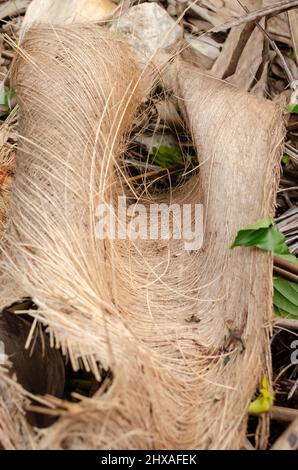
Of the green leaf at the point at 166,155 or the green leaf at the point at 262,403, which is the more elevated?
the green leaf at the point at 166,155

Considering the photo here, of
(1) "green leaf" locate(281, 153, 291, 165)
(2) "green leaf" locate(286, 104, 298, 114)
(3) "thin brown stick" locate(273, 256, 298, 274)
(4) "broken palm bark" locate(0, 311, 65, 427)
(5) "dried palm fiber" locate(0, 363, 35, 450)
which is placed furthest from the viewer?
(1) "green leaf" locate(281, 153, 291, 165)

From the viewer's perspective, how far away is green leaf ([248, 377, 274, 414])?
34.5 inches

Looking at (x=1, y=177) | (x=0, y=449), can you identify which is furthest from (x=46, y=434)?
(x=1, y=177)

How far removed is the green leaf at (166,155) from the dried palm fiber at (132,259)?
0.39ft

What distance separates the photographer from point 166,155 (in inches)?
59.7

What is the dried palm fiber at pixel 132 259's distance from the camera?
0.83 meters

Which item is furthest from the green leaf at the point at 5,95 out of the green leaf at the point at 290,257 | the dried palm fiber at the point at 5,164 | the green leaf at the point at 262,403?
the green leaf at the point at 262,403

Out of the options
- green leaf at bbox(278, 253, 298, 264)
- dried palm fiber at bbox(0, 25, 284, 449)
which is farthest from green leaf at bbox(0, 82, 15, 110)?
green leaf at bbox(278, 253, 298, 264)

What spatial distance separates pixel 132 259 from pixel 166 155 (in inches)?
16.2

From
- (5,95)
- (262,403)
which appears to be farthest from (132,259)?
(5,95)

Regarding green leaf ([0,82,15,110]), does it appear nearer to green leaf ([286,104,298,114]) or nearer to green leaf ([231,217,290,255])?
green leaf ([286,104,298,114])

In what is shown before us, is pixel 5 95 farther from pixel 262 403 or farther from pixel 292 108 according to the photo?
pixel 262 403

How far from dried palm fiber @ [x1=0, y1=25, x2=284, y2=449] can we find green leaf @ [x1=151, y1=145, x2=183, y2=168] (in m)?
0.12

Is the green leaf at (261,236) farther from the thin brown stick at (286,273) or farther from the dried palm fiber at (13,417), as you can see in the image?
the dried palm fiber at (13,417)
